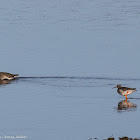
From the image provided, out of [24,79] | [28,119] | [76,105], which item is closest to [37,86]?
[24,79]

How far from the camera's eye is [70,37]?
122 feet

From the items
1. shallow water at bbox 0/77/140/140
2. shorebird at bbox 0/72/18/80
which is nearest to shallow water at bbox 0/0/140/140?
shallow water at bbox 0/77/140/140

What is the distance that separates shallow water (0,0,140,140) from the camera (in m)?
20.5

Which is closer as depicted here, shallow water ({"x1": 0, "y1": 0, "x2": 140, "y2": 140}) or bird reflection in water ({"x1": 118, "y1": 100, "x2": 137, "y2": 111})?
shallow water ({"x1": 0, "y1": 0, "x2": 140, "y2": 140})

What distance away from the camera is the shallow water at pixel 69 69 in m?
20.5

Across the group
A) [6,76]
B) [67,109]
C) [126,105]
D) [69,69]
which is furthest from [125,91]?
[6,76]

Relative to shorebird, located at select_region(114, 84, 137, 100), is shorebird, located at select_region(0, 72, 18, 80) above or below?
above

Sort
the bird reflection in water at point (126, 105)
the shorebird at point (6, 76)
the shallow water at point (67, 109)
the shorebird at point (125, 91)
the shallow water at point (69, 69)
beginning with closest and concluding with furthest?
the shallow water at point (67, 109) → the shallow water at point (69, 69) → the bird reflection in water at point (126, 105) → the shorebird at point (125, 91) → the shorebird at point (6, 76)

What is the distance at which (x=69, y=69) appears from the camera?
30000 mm

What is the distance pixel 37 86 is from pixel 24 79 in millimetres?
1453

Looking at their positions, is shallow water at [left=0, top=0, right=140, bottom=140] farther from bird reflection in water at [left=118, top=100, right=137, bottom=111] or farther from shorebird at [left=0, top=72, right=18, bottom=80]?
shorebird at [left=0, top=72, right=18, bottom=80]

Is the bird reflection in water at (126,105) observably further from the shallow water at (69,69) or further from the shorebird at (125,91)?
the shorebird at (125,91)

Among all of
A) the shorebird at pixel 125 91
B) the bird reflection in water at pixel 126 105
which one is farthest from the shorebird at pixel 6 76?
the bird reflection in water at pixel 126 105

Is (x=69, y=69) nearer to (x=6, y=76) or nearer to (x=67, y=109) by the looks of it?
(x=6, y=76)
